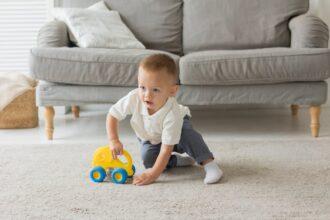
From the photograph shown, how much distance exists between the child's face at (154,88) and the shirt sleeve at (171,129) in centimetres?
7

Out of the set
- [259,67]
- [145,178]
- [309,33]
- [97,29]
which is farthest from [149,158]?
[309,33]

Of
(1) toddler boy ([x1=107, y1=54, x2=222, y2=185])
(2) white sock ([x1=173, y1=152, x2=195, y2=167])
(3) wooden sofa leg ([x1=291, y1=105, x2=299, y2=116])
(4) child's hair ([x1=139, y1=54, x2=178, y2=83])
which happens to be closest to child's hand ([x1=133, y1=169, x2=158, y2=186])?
(1) toddler boy ([x1=107, y1=54, x2=222, y2=185])

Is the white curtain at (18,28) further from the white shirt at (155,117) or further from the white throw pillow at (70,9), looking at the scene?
the white shirt at (155,117)

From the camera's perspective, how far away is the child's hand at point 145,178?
1.98m

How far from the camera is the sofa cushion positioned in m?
3.36

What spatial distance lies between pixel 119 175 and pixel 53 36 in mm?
1234

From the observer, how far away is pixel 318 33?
2891 mm

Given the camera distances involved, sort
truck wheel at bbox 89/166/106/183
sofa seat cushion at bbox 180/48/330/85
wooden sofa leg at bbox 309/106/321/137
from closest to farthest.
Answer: truck wheel at bbox 89/166/106/183 < sofa seat cushion at bbox 180/48/330/85 < wooden sofa leg at bbox 309/106/321/137

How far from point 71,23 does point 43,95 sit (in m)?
0.53

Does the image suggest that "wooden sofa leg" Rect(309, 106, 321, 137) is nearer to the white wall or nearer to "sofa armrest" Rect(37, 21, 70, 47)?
the white wall

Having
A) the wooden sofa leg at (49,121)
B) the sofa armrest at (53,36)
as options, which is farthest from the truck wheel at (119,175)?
the sofa armrest at (53,36)

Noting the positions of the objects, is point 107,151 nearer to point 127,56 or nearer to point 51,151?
point 51,151

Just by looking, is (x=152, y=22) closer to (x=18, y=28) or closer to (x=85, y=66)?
(x=85, y=66)

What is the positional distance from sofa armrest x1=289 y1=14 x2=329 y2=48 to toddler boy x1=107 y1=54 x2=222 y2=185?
1074mm
